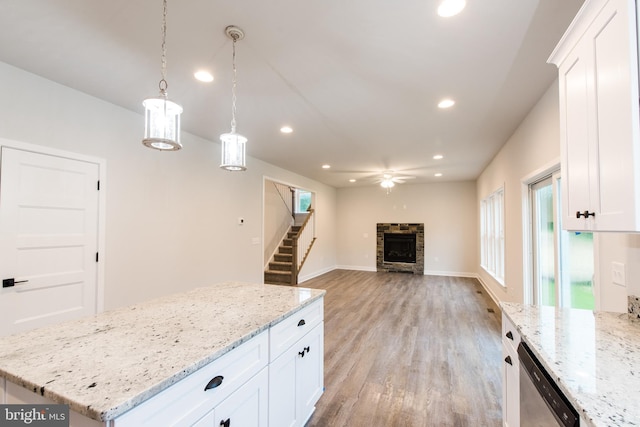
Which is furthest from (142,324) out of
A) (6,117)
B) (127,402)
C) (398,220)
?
(398,220)

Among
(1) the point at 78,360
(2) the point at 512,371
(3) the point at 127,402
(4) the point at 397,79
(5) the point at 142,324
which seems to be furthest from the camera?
(4) the point at 397,79

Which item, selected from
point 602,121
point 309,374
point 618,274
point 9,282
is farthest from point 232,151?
point 618,274

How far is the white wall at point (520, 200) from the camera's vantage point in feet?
5.52

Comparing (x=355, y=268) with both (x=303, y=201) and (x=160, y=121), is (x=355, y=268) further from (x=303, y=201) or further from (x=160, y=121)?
(x=160, y=121)

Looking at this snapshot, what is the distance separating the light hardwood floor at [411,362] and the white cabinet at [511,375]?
0.50 m

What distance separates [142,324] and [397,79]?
2.53m

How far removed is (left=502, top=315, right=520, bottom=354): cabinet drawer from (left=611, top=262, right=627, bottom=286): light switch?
0.67 m

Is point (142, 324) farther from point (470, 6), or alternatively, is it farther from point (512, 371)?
point (470, 6)

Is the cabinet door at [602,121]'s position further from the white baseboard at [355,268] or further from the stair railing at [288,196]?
the white baseboard at [355,268]

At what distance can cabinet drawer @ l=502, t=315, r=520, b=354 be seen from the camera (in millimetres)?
1544

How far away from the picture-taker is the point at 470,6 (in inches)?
63.5

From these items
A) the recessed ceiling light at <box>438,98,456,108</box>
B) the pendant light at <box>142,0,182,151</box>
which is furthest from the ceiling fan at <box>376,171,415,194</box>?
the pendant light at <box>142,0,182,151</box>

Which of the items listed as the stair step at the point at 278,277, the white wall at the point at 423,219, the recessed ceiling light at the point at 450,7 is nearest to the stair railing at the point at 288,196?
the white wall at the point at 423,219

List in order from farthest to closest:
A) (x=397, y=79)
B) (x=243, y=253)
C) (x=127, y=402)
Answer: (x=243, y=253), (x=397, y=79), (x=127, y=402)
